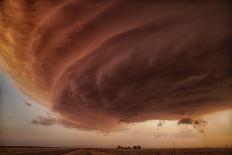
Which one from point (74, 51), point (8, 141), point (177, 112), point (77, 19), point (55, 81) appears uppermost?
point (77, 19)

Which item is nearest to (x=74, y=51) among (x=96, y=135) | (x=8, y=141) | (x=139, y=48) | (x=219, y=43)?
(x=139, y=48)

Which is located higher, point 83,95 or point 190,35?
point 190,35

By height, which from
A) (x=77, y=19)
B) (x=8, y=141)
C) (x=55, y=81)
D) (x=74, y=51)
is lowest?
(x=8, y=141)

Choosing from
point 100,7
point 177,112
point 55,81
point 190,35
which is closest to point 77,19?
point 100,7

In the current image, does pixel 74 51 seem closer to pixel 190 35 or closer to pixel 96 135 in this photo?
pixel 96 135

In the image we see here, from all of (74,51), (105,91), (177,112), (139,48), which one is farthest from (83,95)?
(177,112)

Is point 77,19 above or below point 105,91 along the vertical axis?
above

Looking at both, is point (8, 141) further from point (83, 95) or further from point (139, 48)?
point (139, 48)
